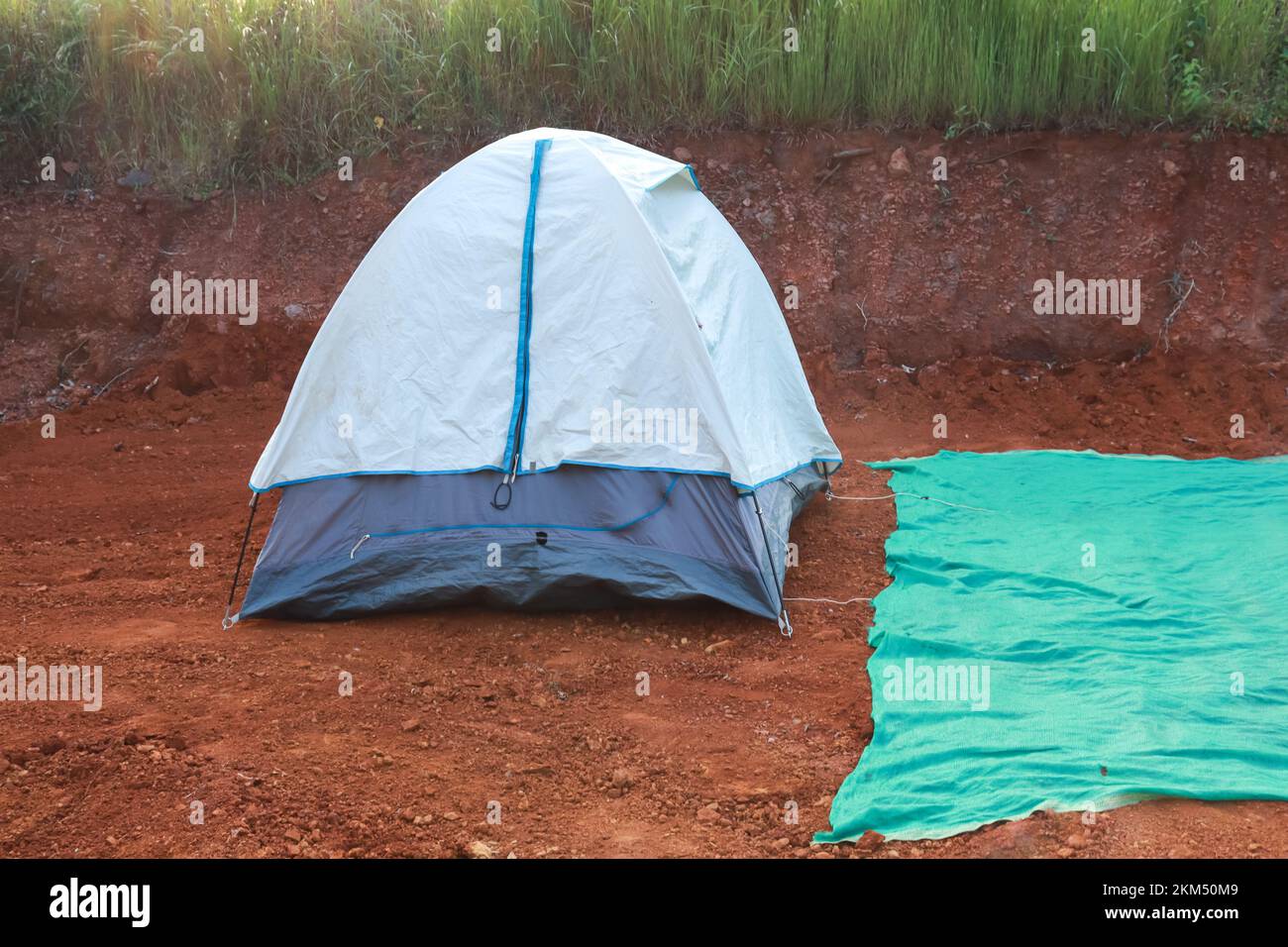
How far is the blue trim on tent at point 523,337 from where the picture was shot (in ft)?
15.5

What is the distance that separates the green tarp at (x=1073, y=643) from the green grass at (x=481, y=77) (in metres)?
3.40

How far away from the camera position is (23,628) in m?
4.86

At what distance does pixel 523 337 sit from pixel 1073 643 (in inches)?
95.8

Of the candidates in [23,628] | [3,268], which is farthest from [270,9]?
[23,628]

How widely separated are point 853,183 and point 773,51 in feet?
3.71

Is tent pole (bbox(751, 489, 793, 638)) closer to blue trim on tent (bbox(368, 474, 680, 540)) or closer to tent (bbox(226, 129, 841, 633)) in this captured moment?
tent (bbox(226, 129, 841, 633))

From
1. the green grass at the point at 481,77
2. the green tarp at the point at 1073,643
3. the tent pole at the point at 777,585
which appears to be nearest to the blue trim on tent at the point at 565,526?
the tent pole at the point at 777,585

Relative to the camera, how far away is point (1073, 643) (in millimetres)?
4441

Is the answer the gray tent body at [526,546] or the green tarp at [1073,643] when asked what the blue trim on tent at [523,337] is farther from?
the green tarp at [1073,643]

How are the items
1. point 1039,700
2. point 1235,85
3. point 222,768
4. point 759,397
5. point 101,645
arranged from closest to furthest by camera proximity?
point 222,768, point 1039,700, point 101,645, point 759,397, point 1235,85

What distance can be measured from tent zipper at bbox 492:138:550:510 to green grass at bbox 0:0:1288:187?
4.35m

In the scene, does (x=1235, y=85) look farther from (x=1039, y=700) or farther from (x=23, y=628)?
(x=23, y=628)

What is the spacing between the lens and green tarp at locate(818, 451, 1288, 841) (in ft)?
11.3

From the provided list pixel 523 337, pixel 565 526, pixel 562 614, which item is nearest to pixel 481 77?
pixel 523 337
